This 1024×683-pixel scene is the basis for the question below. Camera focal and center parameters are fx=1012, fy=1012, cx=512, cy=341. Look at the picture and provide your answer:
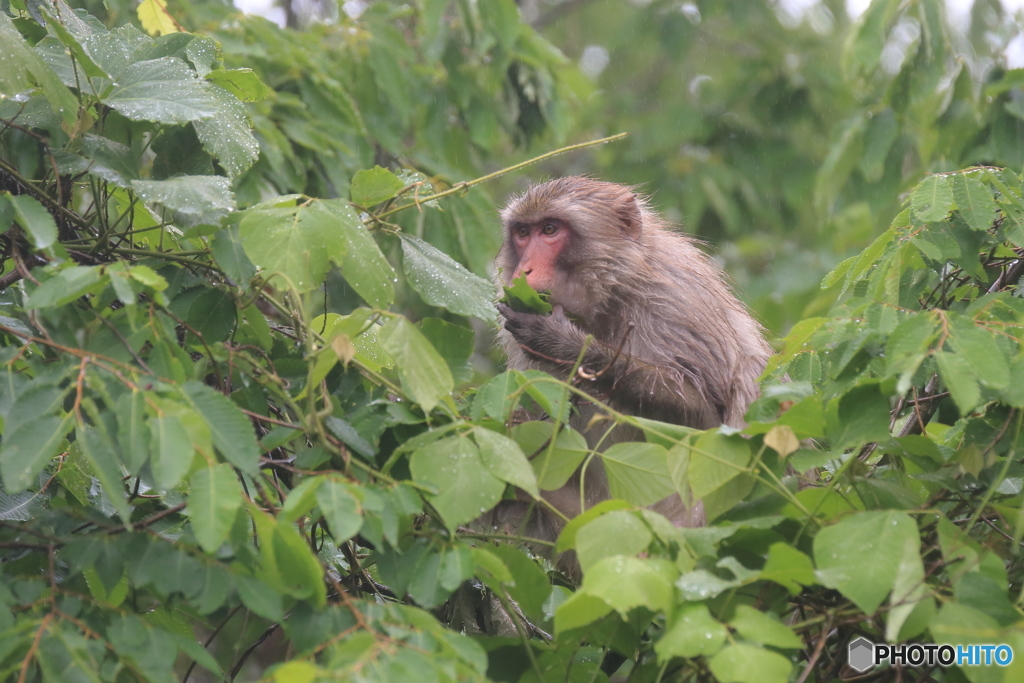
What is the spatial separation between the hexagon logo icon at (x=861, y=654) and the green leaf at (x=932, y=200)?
1.09m

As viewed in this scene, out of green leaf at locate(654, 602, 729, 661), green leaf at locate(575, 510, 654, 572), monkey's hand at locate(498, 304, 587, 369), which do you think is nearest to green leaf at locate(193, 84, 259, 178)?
green leaf at locate(575, 510, 654, 572)

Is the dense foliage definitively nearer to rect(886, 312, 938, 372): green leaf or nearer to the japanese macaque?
rect(886, 312, 938, 372): green leaf

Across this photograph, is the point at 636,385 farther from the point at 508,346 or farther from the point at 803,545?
the point at 803,545

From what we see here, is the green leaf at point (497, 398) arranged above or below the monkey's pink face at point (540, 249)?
above

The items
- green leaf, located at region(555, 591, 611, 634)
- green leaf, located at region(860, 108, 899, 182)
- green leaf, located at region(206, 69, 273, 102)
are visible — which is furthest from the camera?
green leaf, located at region(860, 108, 899, 182)

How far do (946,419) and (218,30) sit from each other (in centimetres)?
371

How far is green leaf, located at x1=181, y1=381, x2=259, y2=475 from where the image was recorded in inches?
73.4

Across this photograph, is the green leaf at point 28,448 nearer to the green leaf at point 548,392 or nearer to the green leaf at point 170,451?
the green leaf at point 170,451

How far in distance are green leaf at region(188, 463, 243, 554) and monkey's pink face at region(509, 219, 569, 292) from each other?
7.62ft

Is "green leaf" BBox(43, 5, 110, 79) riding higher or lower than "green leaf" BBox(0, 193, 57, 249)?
higher

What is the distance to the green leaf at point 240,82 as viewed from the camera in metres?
2.75

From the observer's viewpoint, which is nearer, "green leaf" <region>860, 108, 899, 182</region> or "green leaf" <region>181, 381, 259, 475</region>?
"green leaf" <region>181, 381, 259, 475</region>

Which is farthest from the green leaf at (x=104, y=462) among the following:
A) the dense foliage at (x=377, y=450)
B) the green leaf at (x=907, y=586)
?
the green leaf at (x=907, y=586)

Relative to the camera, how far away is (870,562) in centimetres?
192
